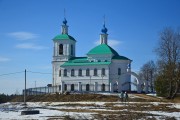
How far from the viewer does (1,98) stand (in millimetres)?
63500

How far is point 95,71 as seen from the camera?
5922 cm

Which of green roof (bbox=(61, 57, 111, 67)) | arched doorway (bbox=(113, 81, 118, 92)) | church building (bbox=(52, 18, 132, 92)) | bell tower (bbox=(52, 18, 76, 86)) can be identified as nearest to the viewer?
arched doorway (bbox=(113, 81, 118, 92))

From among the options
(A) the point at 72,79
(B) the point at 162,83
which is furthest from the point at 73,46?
(B) the point at 162,83

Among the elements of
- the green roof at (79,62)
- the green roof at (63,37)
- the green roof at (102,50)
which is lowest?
the green roof at (79,62)

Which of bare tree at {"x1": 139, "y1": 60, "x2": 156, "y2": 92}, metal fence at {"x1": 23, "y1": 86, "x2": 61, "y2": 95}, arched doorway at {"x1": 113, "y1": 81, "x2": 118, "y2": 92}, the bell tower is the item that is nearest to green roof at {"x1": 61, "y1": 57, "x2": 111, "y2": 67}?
the bell tower

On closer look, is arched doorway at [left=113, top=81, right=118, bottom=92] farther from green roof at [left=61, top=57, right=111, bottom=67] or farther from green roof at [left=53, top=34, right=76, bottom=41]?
green roof at [left=53, top=34, right=76, bottom=41]

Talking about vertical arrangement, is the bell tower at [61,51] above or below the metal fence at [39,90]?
above

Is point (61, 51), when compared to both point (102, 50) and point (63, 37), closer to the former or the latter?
point (63, 37)

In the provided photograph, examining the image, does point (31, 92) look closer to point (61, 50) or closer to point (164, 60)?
point (61, 50)

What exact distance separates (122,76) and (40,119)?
41.8 m

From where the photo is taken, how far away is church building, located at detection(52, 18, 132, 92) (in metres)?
58.5

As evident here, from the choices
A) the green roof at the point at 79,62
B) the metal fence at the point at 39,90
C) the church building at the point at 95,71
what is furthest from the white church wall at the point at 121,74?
the metal fence at the point at 39,90

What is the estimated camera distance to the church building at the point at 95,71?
2302 inches

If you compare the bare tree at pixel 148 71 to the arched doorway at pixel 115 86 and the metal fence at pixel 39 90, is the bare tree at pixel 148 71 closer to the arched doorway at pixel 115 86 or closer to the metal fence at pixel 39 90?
the arched doorway at pixel 115 86
